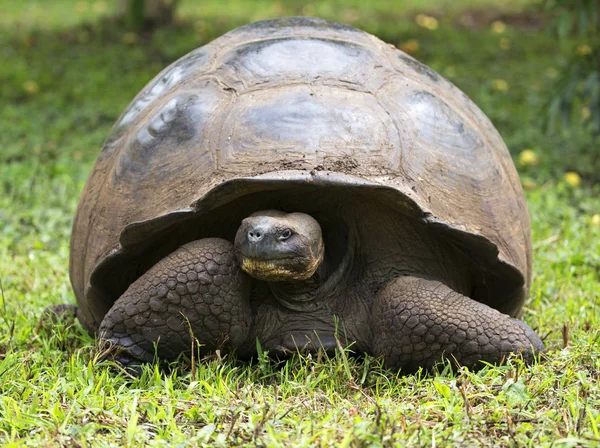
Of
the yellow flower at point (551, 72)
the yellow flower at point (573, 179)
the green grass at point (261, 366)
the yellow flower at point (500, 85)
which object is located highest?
the yellow flower at point (551, 72)

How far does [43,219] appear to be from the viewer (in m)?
4.95

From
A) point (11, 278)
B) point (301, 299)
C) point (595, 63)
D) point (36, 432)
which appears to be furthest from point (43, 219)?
point (595, 63)

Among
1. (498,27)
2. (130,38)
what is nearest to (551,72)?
(498,27)

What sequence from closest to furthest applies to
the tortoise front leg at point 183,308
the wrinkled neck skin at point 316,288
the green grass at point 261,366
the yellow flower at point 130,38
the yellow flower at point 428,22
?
the green grass at point 261,366 → the tortoise front leg at point 183,308 → the wrinkled neck skin at point 316,288 → the yellow flower at point 130,38 → the yellow flower at point 428,22

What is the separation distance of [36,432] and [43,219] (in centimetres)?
282

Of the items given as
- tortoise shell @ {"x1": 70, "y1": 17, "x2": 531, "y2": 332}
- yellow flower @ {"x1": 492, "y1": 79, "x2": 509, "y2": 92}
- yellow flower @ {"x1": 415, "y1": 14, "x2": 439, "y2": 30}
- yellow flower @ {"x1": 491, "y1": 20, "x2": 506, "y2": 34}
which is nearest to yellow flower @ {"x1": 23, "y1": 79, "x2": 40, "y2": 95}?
yellow flower @ {"x1": 492, "y1": 79, "x2": 509, "y2": 92}

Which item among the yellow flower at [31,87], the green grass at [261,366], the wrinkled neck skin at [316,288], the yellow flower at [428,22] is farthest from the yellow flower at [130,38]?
the wrinkled neck skin at [316,288]

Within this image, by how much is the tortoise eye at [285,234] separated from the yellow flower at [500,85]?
5.90m

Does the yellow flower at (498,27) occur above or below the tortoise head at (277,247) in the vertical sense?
above

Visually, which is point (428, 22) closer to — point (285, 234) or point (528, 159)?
point (528, 159)

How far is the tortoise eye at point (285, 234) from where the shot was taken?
8.52 ft

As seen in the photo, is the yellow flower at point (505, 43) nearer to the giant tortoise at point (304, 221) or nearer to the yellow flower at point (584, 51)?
the yellow flower at point (584, 51)

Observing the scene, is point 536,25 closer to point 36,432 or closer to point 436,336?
point 436,336

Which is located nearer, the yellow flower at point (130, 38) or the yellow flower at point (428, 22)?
the yellow flower at point (130, 38)
